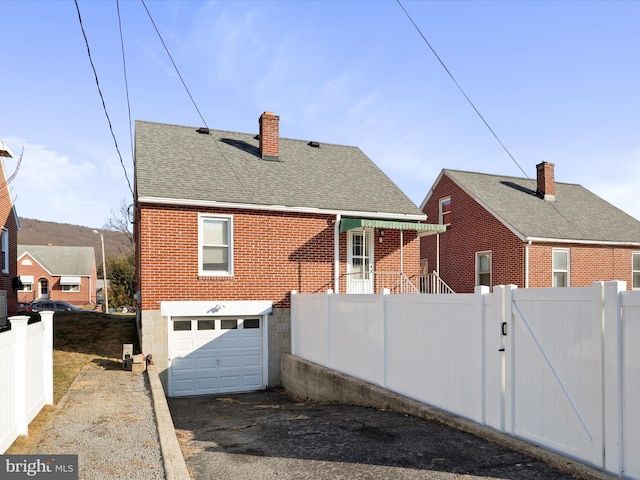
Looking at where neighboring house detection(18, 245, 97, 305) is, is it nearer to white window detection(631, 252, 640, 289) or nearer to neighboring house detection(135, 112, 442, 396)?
neighboring house detection(135, 112, 442, 396)

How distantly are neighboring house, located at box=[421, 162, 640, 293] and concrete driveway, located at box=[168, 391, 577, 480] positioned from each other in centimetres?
1300

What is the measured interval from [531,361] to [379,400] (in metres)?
3.88

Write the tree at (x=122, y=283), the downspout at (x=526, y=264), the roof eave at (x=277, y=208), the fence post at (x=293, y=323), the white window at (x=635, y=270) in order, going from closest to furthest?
the roof eave at (x=277, y=208) < the fence post at (x=293, y=323) < the downspout at (x=526, y=264) < the white window at (x=635, y=270) < the tree at (x=122, y=283)

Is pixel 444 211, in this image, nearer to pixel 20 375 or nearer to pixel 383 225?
pixel 383 225

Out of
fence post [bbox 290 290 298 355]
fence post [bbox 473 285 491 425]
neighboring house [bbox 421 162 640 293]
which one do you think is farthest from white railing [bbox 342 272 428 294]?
fence post [bbox 473 285 491 425]

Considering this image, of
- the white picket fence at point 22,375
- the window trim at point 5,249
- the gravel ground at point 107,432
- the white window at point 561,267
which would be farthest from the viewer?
the white window at point 561,267

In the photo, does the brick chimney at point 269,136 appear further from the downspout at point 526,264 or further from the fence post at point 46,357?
the fence post at point 46,357

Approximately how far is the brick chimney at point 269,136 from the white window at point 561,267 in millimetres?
11904

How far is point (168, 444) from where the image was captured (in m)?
7.04

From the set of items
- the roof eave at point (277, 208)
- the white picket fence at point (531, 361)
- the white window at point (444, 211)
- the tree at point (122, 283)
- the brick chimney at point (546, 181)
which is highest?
the brick chimney at point (546, 181)

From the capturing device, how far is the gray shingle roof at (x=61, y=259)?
5881 cm

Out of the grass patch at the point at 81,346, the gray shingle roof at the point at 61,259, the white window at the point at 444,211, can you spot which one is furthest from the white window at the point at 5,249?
the gray shingle roof at the point at 61,259

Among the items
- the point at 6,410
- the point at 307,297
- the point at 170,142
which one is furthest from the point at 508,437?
the point at 170,142

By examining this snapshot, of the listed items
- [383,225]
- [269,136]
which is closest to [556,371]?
[383,225]
